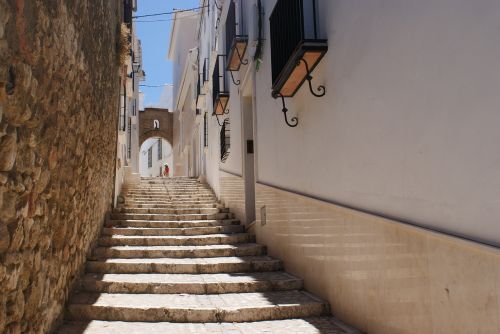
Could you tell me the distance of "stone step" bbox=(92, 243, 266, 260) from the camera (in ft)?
19.2

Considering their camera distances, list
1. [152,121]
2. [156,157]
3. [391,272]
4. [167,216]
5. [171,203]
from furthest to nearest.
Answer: [156,157], [152,121], [171,203], [167,216], [391,272]

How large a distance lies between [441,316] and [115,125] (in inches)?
258

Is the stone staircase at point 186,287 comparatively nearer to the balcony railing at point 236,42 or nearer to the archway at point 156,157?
the balcony railing at point 236,42

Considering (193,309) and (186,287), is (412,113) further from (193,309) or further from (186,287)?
(186,287)

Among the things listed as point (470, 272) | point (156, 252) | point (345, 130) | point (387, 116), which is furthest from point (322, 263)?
point (156, 252)

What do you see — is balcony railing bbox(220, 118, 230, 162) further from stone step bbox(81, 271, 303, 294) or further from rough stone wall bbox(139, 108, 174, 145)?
rough stone wall bbox(139, 108, 174, 145)

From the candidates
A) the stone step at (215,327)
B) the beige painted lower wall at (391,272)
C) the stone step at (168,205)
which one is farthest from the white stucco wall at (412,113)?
the stone step at (168,205)

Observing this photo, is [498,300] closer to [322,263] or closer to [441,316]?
[441,316]

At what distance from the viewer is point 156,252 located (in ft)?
19.6

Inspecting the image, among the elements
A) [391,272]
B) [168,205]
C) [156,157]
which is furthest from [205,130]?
[156,157]

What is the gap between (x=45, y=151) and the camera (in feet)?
10.8

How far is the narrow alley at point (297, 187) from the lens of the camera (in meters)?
2.36

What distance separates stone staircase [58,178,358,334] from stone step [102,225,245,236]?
1 centimetres

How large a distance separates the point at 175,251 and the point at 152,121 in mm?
19009
